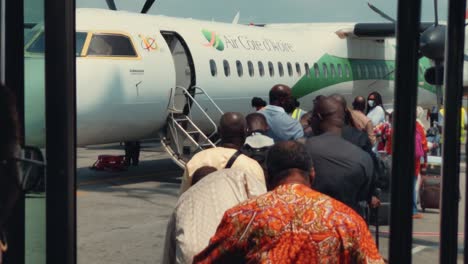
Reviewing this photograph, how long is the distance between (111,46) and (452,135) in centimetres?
1013

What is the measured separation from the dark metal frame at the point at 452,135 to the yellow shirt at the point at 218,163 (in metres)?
1.99

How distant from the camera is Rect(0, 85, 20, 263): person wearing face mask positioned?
183 cm

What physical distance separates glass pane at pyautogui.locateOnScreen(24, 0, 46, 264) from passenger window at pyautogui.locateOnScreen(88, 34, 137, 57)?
943cm

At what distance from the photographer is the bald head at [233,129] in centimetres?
481

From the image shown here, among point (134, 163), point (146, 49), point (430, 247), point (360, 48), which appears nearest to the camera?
point (430, 247)

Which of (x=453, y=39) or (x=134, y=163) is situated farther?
(x=134, y=163)

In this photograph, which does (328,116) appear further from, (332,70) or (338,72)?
(338,72)

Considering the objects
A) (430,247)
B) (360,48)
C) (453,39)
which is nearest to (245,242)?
(453,39)

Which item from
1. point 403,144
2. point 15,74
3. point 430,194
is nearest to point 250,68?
point 430,194

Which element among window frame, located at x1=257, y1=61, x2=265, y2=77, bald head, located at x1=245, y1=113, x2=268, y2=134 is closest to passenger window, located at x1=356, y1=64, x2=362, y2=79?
window frame, located at x1=257, y1=61, x2=265, y2=77

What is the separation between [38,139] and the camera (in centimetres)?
249

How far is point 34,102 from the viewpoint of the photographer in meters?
2.49

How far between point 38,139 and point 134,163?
43.3ft

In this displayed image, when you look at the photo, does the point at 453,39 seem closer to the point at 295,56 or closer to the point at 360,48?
the point at 295,56
